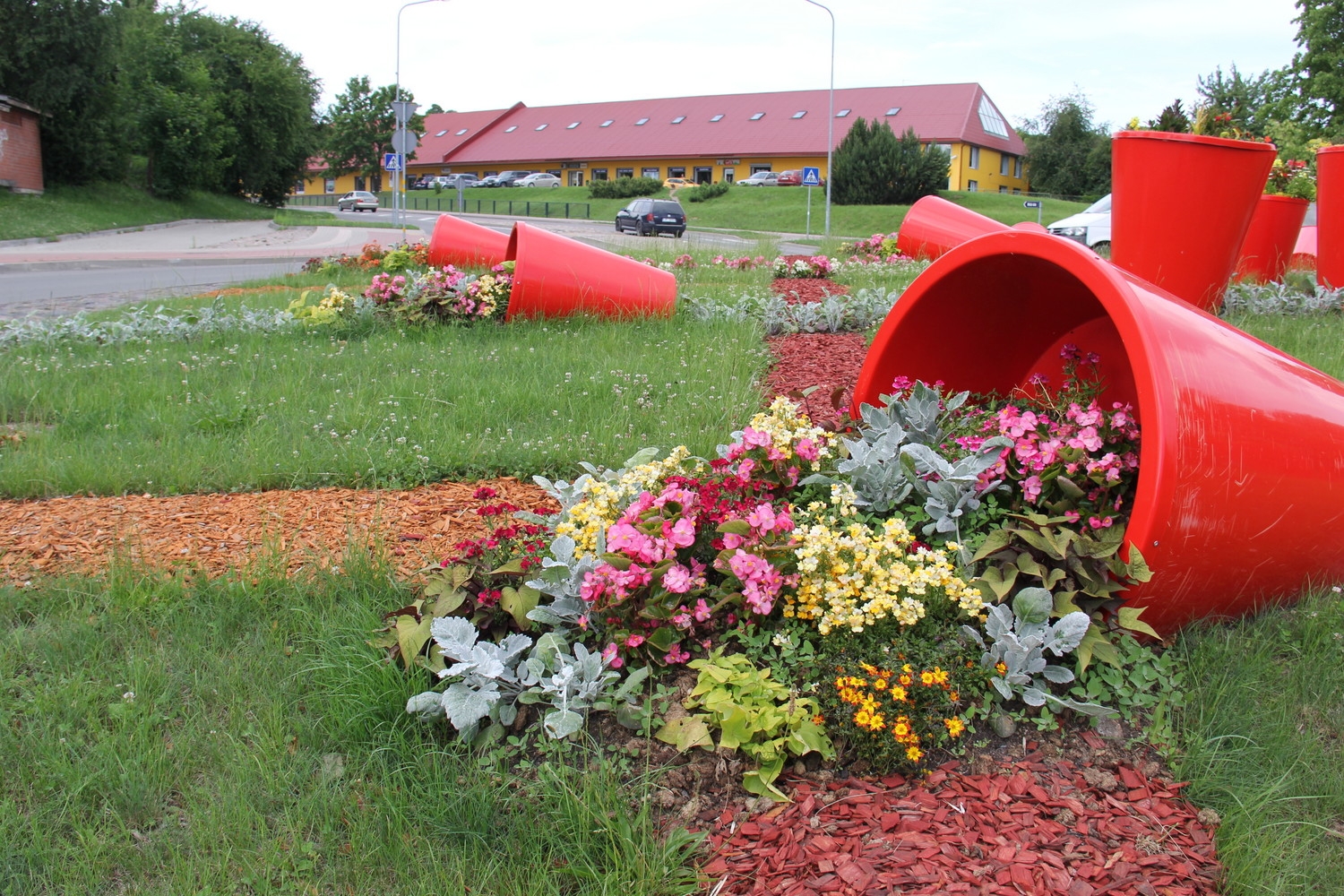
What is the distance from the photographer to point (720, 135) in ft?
188

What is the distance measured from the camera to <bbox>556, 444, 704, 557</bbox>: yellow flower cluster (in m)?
2.56

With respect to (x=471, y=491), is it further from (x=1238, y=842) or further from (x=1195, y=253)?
(x=1195, y=253)

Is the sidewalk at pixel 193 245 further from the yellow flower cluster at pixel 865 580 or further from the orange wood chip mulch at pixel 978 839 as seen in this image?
the orange wood chip mulch at pixel 978 839

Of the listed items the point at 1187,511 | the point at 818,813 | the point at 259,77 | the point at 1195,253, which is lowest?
the point at 818,813

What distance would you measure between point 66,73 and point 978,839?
110 feet

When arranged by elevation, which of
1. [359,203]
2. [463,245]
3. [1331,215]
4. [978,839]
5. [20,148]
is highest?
[359,203]

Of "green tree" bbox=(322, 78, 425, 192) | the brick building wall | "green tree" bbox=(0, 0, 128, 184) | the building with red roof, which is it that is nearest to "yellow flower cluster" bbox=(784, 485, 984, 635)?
the brick building wall

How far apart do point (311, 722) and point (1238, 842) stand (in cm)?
209

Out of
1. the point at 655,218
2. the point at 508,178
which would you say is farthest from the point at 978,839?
the point at 508,178

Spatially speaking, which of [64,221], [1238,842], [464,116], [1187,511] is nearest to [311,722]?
[1238,842]

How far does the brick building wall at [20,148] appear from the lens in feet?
83.5

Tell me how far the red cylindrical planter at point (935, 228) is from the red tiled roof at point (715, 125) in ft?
127

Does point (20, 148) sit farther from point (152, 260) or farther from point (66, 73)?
point (152, 260)

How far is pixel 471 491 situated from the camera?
3803 mm
